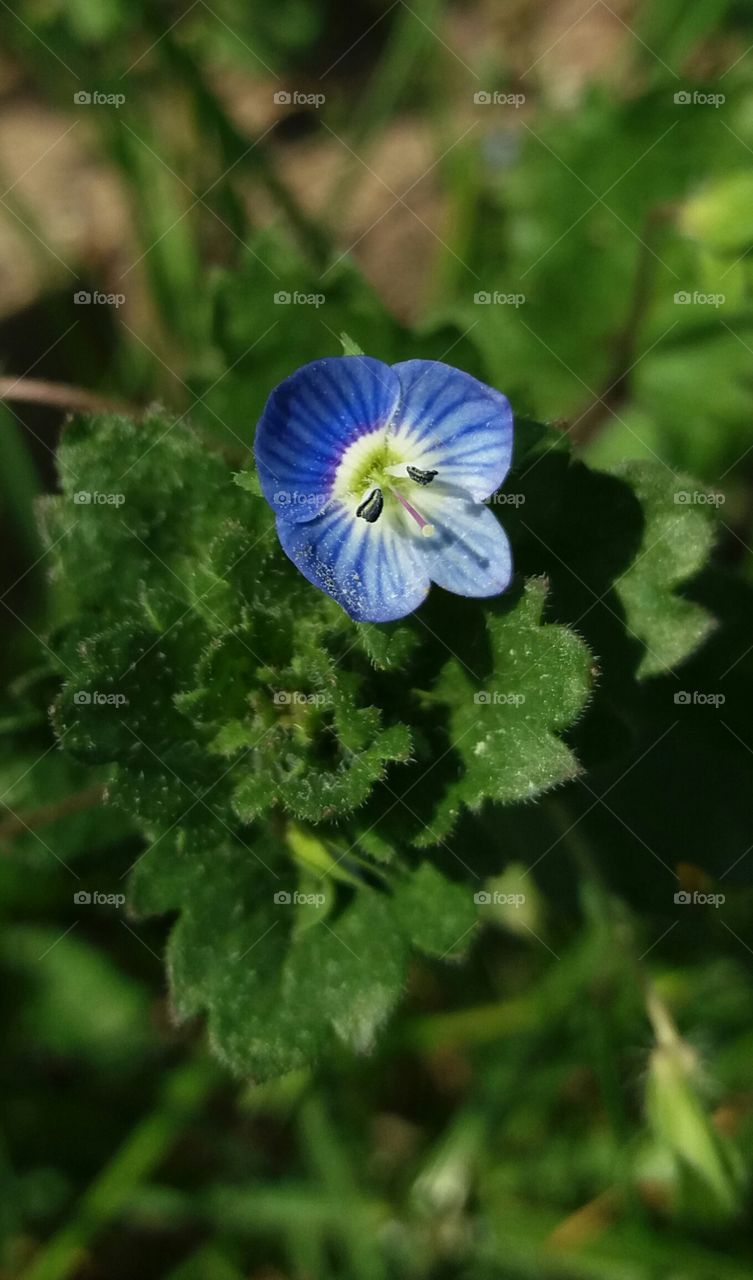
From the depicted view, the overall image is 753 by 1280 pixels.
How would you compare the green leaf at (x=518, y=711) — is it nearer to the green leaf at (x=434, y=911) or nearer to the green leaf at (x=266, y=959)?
the green leaf at (x=434, y=911)

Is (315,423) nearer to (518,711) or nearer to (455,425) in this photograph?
(455,425)

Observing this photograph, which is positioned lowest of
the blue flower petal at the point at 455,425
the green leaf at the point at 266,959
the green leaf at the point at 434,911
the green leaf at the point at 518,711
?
the green leaf at the point at 266,959

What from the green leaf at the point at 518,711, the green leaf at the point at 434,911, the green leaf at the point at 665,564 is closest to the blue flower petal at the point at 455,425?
the green leaf at the point at 518,711

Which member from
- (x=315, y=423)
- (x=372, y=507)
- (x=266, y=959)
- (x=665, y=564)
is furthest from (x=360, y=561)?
(x=266, y=959)

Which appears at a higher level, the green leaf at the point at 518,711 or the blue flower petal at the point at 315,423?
the blue flower petal at the point at 315,423

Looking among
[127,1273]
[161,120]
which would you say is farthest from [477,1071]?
[161,120]

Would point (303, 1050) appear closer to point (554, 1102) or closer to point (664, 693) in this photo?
point (664, 693)

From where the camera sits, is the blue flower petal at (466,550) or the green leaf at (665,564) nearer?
the blue flower petal at (466,550)

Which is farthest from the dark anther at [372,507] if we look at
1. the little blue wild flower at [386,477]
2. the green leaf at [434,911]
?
the green leaf at [434,911]
